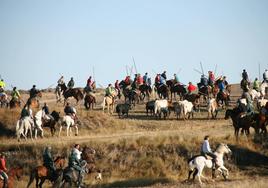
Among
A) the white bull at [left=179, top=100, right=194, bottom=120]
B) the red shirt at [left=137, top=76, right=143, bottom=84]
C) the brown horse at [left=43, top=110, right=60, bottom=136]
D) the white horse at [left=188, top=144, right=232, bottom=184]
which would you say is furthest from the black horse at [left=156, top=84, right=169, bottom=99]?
the white horse at [left=188, top=144, right=232, bottom=184]

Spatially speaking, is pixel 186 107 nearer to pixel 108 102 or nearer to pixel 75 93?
pixel 108 102

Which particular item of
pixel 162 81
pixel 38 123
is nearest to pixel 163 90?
pixel 162 81

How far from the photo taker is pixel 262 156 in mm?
32438

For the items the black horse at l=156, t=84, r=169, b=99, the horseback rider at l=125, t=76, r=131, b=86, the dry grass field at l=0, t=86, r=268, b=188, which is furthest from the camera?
the horseback rider at l=125, t=76, r=131, b=86

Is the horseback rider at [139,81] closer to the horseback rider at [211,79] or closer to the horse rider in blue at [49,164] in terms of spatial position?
the horseback rider at [211,79]

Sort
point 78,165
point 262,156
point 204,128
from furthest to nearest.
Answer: point 204,128, point 262,156, point 78,165

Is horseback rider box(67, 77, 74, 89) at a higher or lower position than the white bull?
higher

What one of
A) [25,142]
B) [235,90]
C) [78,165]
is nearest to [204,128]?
[25,142]

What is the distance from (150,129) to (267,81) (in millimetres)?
15671

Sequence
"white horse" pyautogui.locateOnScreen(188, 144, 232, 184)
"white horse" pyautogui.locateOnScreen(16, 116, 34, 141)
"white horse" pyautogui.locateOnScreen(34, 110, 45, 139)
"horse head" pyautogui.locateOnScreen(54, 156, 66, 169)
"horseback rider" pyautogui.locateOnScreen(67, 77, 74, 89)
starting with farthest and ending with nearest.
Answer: "horseback rider" pyautogui.locateOnScreen(67, 77, 74, 89) < "white horse" pyautogui.locateOnScreen(34, 110, 45, 139) < "white horse" pyautogui.locateOnScreen(16, 116, 34, 141) < "horse head" pyautogui.locateOnScreen(54, 156, 66, 169) < "white horse" pyautogui.locateOnScreen(188, 144, 232, 184)

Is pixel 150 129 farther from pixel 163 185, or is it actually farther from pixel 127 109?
pixel 163 185

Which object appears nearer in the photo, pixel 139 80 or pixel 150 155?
pixel 150 155

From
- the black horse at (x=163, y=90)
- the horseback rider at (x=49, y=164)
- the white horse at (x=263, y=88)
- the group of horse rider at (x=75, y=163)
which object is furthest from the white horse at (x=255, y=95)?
the horseback rider at (x=49, y=164)

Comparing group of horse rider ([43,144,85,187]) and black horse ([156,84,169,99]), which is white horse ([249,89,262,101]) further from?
group of horse rider ([43,144,85,187])
